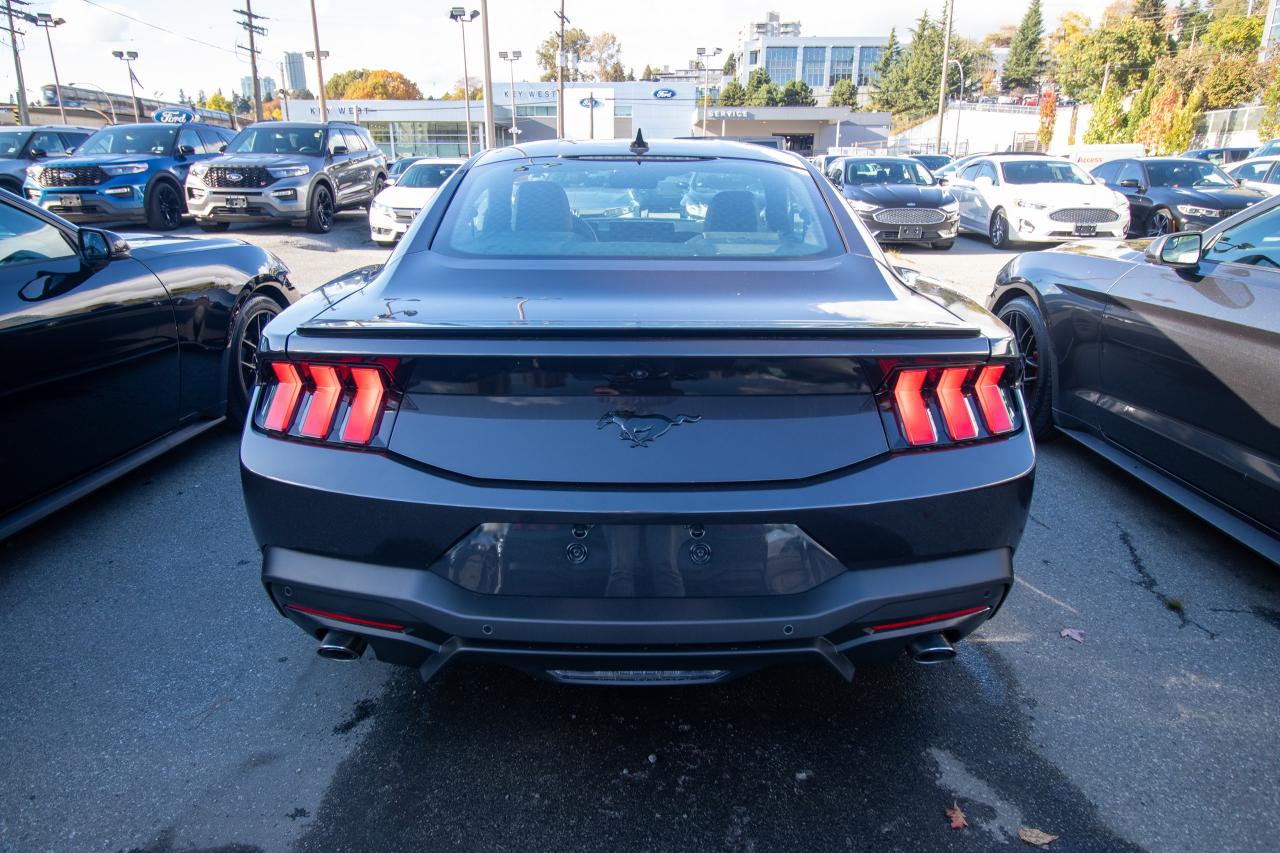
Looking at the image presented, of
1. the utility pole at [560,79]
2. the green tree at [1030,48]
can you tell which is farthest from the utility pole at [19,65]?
the green tree at [1030,48]

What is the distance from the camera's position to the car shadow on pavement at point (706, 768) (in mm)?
1979

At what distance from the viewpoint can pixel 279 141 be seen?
14.3 meters

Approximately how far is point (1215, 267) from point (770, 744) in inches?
111

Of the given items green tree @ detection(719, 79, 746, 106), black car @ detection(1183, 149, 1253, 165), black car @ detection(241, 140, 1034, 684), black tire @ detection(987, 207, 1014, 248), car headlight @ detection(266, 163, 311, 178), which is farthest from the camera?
green tree @ detection(719, 79, 746, 106)

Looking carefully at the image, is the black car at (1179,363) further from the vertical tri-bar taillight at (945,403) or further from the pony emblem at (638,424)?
the pony emblem at (638,424)

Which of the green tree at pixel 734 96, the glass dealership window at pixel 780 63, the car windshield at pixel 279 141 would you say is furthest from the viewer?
the glass dealership window at pixel 780 63

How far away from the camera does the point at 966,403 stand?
192cm

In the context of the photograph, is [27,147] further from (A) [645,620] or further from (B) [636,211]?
(A) [645,620]

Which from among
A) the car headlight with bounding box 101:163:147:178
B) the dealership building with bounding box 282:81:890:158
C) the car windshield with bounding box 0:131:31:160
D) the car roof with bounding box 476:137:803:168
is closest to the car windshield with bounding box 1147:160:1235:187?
the car roof with bounding box 476:137:803:168

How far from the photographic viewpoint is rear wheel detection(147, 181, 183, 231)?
13352 mm

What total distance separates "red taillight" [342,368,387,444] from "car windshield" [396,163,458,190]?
1215 centimetres

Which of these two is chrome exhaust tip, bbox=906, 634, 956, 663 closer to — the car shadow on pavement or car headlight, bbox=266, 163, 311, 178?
the car shadow on pavement

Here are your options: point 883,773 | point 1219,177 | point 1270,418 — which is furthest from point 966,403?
point 1219,177

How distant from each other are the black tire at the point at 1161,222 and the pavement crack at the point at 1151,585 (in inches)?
474
